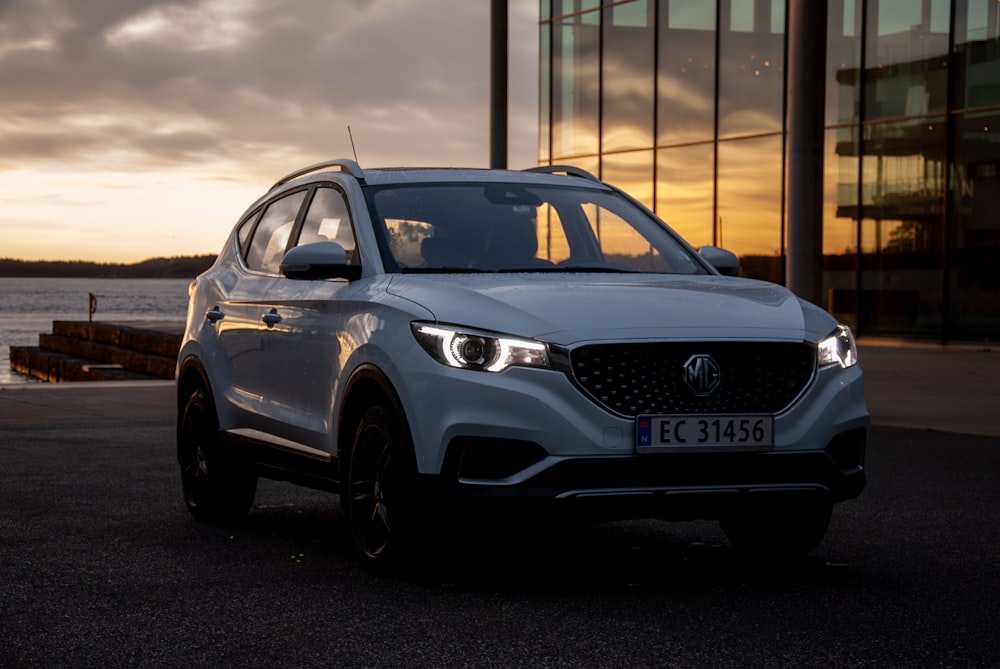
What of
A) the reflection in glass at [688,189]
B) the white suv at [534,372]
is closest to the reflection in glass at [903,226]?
the reflection in glass at [688,189]

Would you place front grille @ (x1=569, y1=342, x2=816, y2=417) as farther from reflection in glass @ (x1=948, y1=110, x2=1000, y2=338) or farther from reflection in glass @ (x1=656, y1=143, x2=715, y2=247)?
reflection in glass @ (x1=656, y1=143, x2=715, y2=247)

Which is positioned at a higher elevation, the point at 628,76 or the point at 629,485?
the point at 628,76

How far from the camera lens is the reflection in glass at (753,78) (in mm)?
30531

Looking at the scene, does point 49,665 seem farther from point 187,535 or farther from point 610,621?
point 187,535

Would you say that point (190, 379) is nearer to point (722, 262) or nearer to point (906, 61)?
point (722, 262)

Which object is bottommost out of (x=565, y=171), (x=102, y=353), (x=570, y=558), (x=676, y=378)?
(x=102, y=353)

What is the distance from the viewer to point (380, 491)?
623 centimetres

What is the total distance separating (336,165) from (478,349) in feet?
7.02

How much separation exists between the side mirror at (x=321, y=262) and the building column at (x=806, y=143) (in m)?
9.43

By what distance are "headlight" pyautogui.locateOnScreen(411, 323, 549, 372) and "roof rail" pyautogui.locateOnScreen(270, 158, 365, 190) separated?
62.6 inches

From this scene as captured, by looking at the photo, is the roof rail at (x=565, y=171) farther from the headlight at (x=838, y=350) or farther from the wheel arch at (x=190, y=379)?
the wheel arch at (x=190, y=379)

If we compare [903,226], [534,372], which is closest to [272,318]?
[534,372]

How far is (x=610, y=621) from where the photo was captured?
5410mm

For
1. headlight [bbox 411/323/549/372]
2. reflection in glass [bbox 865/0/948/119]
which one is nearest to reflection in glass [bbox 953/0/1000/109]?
reflection in glass [bbox 865/0/948/119]
